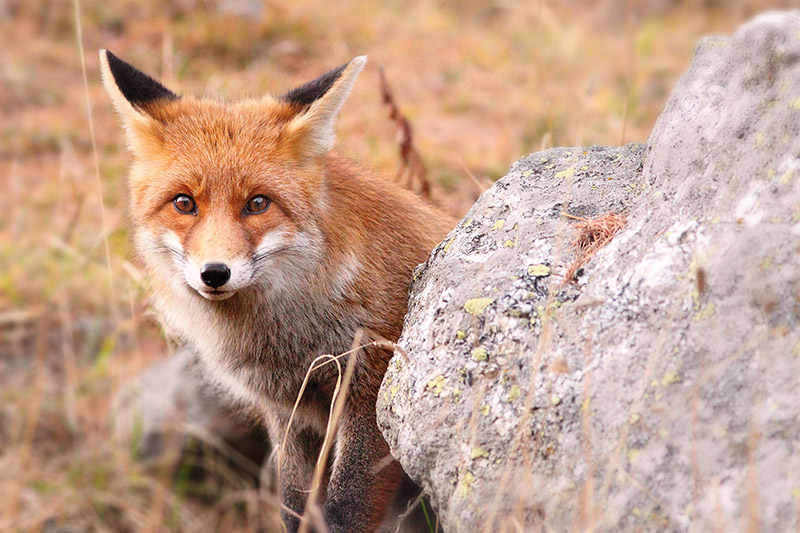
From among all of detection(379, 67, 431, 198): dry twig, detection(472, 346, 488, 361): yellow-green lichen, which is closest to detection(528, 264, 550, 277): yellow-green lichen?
detection(472, 346, 488, 361): yellow-green lichen

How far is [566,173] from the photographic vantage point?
11.7 ft

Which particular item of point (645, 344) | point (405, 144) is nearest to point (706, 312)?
point (645, 344)

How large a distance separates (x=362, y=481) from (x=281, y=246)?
1.20m

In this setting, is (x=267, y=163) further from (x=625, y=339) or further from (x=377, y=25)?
(x=377, y=25)

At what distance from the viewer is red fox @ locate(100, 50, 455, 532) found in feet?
11.6

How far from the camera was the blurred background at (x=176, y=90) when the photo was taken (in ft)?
22.4

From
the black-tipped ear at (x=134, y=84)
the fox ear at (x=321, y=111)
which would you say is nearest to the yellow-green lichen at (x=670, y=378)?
the fox ear at (x=321, y=111)

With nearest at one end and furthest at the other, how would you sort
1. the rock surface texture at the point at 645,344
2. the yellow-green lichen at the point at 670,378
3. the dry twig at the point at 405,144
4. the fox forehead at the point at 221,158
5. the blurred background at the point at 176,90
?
the rock surface texture at the point at 645,344, the yellow-green lichen at the point at 670,378, the fox forehead at the point at 221,158, the dry twig at the point at 405,144, the blurred background at the point at 176,90

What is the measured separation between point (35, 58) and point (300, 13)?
13.7ft

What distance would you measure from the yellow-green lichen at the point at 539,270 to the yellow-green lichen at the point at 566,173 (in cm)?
63

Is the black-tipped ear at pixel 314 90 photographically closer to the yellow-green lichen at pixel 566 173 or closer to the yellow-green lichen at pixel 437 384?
the yellow-green lichen at pixel 566 173

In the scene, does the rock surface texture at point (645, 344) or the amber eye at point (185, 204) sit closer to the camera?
the rock surface texture at point (645, 344)

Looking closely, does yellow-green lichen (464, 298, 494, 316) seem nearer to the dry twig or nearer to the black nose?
the black nose

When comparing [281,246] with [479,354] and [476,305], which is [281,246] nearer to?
[476,305]
